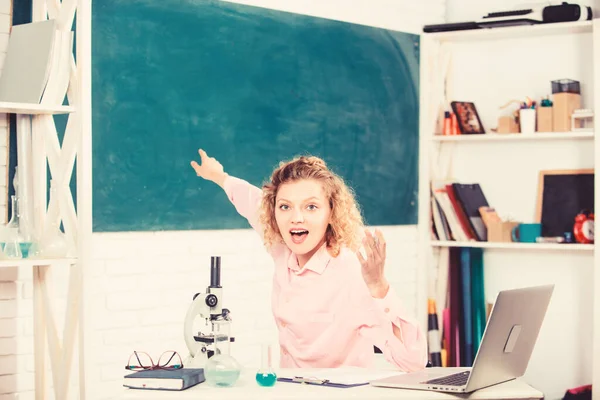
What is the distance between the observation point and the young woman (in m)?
3.43

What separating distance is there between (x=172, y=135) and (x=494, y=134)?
192 centimetres

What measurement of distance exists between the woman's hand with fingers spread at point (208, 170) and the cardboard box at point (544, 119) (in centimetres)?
186

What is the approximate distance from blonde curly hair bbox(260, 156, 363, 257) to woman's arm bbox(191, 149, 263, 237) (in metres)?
0.40

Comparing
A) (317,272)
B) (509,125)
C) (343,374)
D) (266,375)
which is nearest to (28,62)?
(317,272)

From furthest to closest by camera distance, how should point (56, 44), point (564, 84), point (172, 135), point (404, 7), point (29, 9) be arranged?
point (404, 7) < point (564, 84) < point (172, 135) < point (29, 9) < point (56, 44)

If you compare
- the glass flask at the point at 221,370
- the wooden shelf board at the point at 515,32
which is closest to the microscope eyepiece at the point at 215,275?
the glass flask at the point at 221,370

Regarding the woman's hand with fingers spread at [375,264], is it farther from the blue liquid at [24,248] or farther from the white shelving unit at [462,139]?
the white shelving unit at [462,139]

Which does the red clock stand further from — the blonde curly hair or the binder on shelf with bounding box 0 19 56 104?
the binder on shelf with bounding box 0 19 56 104

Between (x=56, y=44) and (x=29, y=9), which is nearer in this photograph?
(x=56, y=44)

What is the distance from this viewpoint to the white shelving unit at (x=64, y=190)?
136 inches

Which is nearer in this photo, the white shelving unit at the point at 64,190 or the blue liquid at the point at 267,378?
the blue liquid at the point at 267,378

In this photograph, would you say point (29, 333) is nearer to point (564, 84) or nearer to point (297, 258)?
point (297, 258)

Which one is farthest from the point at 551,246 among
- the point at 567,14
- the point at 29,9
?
the point at 29,9

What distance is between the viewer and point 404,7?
5.32 metres
